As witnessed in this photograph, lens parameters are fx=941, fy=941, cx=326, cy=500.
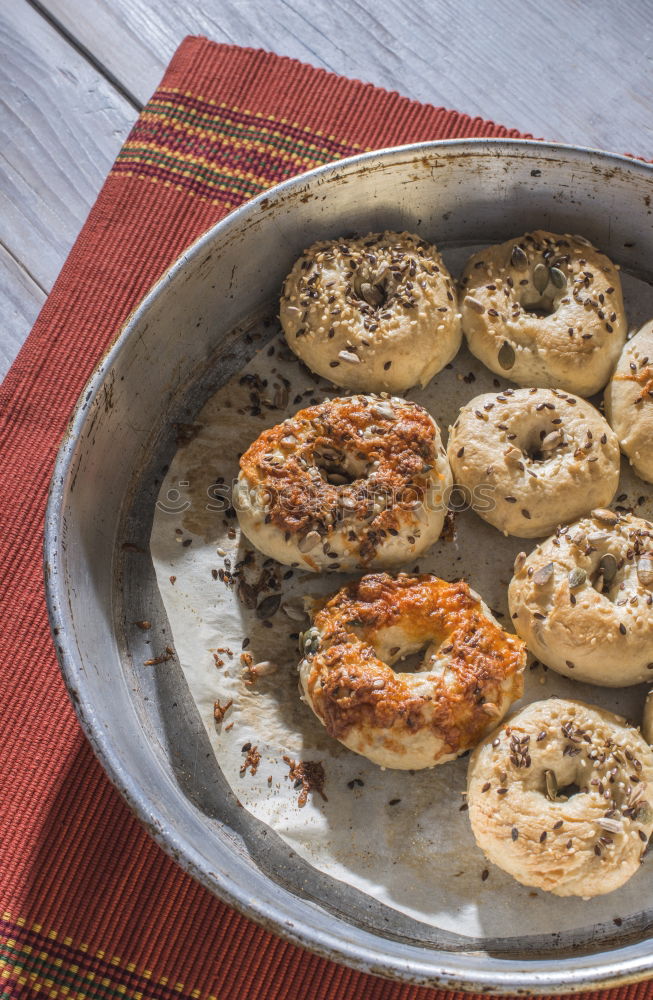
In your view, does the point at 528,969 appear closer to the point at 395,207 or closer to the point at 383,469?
the point at 383,469

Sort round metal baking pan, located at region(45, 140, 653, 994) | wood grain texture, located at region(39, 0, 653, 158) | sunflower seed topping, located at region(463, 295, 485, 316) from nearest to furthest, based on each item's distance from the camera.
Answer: round metal baking pan, located at region(45, 140, 653, 994)
sunflower seed topping, located at region(463, 295, 485, 316)
wood grain texture, located at region(39, 0, 653, 158)

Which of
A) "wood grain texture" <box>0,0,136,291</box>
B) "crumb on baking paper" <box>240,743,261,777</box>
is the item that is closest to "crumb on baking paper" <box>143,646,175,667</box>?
"crumb on baking paper" <box>240,743,261,777</box>

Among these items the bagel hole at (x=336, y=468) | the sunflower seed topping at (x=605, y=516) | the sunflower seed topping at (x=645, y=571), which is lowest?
the bagel hole at (x=336, y=468)

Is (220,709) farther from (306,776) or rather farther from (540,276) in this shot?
(540,276)

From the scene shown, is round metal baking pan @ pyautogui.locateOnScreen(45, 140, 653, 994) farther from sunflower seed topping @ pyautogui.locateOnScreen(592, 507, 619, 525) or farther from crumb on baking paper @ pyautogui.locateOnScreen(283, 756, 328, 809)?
sunflower seed topping @ pyautogui.locateOnScreen(592, 507, 619, 525)

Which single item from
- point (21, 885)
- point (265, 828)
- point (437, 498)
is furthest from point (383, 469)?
point (21, 885)

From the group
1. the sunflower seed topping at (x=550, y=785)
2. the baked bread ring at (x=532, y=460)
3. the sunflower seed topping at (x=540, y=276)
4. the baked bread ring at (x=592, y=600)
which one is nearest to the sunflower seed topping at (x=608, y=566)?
the baked bread ring at (x=592, y=600)

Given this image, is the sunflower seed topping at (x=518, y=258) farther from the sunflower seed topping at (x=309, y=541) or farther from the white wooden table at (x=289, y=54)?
the sunflower seed topping at (x=309, y=541)

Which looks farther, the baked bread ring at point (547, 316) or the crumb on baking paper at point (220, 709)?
the baked bread ring at point (547, 316)
